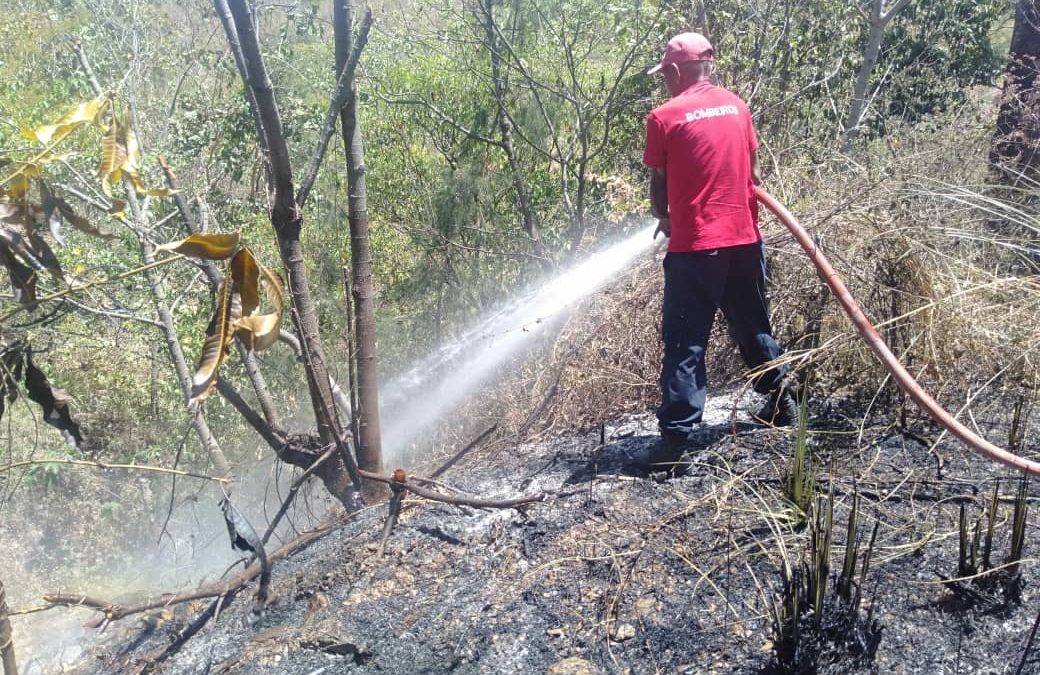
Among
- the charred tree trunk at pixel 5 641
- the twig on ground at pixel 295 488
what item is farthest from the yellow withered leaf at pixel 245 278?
the twig on ground at pixel 295 488

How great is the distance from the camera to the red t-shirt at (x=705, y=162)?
355cm

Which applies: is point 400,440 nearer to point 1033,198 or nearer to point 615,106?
point 615,106

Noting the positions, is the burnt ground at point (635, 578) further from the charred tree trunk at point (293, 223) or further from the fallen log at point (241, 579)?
the charred tree trunk at point (293, 223)

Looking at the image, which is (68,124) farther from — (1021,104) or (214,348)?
(1021,104)

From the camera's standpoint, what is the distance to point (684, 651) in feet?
8.79

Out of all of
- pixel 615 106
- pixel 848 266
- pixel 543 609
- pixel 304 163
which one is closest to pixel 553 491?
pixel 543 609

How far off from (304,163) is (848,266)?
6294 millimetres

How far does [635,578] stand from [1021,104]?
4794 mm

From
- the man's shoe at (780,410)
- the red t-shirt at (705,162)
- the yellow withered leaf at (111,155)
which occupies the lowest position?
the man's shoe at (780,410)

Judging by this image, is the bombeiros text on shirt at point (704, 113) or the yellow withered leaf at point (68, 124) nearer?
the yellow withered leaf at point (68, 124)

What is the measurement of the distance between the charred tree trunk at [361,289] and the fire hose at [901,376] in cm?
179

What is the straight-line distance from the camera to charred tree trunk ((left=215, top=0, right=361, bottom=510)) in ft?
11.5

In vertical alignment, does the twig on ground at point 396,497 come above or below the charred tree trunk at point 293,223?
below

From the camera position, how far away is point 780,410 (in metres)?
3.92
